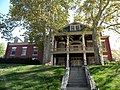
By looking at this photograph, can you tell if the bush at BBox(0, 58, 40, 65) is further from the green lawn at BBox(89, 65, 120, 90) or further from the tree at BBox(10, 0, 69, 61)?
the green lawn at BBox(89, 65, 120, 90)

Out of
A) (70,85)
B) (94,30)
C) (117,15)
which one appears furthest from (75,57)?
(70,85)

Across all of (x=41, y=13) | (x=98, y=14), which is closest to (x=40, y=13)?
(x=41, y=13)

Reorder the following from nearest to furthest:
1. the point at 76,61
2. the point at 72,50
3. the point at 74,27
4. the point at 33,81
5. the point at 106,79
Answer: the point at 33,81 < the point at 106,79 < the point at 72,50 < the point at 76,61 < the point at 74,27

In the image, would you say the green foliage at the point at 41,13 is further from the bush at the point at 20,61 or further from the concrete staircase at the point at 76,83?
the concrete staircase at the point at 76,83

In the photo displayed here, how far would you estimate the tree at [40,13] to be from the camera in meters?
23.2

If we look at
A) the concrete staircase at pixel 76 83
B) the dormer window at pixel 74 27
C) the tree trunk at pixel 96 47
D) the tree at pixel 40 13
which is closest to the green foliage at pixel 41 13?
the tree at pixel 40 13

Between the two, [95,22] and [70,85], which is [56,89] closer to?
[70,85]

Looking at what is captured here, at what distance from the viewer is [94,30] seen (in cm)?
2395

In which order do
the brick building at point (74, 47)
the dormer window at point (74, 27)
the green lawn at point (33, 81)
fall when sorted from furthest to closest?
the dormer window at point (74, 27) < the brick building at point (74, 47) < the green lawn at point (33, 81)

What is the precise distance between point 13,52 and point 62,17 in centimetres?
2088

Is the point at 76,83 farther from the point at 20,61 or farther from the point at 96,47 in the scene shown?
the point at 20,61

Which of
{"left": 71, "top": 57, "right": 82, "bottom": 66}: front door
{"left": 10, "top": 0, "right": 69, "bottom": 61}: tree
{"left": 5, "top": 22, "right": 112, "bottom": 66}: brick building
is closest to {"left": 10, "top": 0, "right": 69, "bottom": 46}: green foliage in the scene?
{"left": 10, "top": 0, "right": 69, "bottom": 61}: tree

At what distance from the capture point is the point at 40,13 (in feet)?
76.4

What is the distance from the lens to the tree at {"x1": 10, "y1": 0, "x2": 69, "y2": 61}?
23.2 metres
